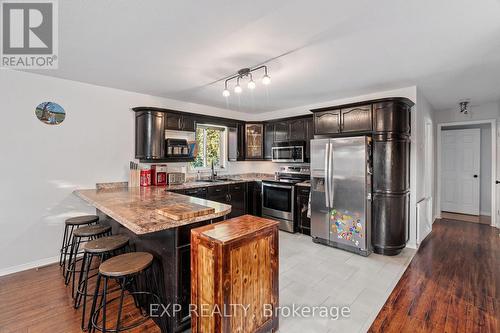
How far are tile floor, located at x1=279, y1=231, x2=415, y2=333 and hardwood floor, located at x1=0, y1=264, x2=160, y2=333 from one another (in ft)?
4.44

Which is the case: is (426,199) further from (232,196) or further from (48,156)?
(48,156)

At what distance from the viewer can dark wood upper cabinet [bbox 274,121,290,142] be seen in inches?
197

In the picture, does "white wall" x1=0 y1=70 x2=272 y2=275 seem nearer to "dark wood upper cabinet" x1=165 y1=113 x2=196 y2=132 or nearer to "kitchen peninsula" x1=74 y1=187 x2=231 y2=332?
"dark wood upper cabinet" x1=165 y1=113 x2=196 y2=132

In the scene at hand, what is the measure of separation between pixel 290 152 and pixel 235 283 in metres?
3.53

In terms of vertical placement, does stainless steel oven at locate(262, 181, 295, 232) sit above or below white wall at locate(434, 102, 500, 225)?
below

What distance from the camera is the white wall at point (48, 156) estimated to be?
290cm

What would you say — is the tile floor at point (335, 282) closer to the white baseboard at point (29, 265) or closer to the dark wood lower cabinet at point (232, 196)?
the dark wood lower cabinet at point (232, 196)

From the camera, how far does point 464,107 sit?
4.61 meters

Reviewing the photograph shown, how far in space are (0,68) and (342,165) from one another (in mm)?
4732

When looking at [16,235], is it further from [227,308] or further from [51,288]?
[227,308]

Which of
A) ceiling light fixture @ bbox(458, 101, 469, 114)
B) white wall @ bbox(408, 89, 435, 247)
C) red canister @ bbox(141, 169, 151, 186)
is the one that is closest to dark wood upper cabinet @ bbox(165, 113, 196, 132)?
red canister @ bbox(141, 169, 151, 186)

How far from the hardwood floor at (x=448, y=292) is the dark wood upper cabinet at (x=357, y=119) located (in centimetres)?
207

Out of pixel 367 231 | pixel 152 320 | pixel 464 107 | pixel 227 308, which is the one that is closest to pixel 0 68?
pixel 152 320

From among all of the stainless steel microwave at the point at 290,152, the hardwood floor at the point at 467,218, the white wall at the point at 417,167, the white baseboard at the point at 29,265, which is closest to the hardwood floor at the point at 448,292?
the white wall at the point at 417,167
